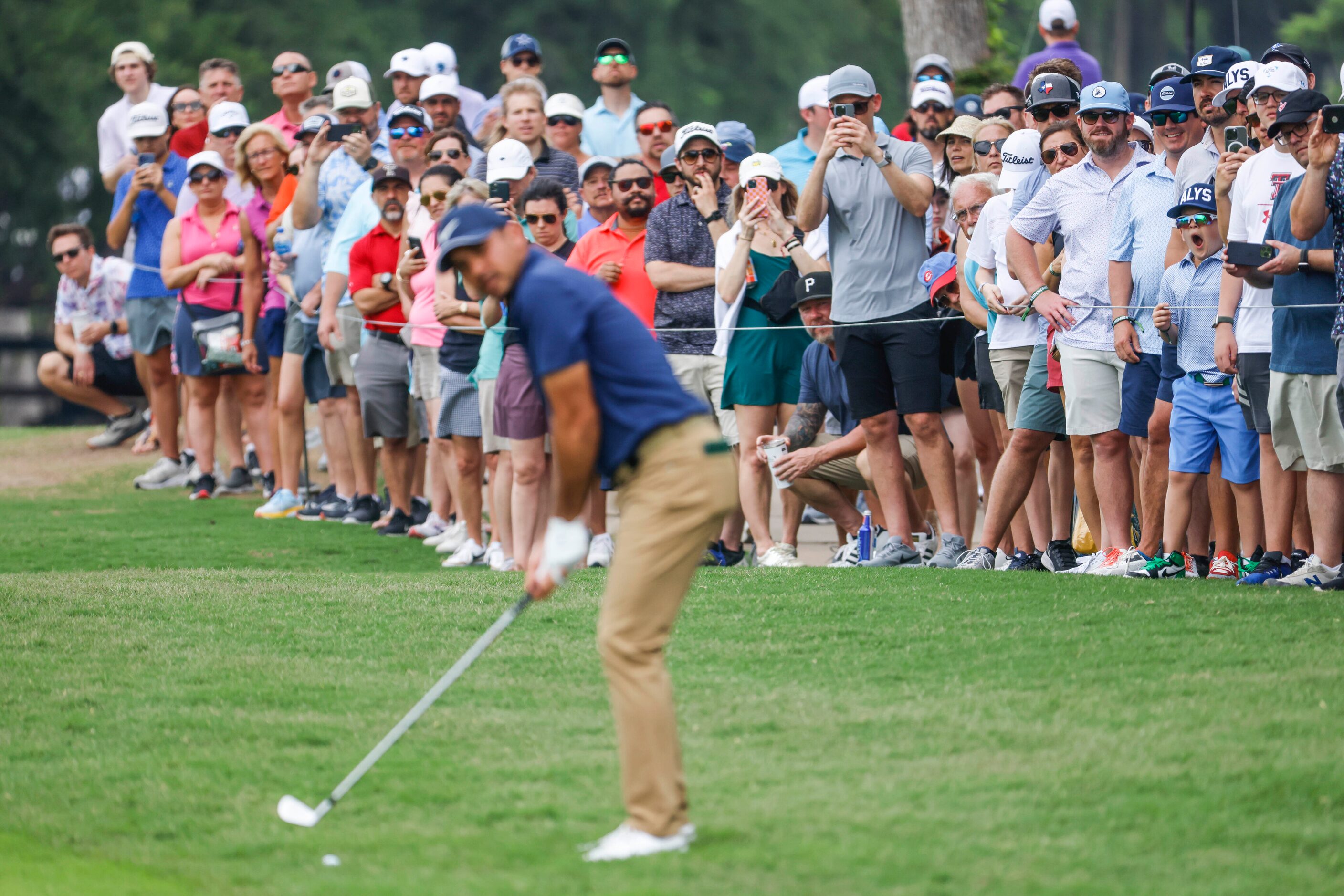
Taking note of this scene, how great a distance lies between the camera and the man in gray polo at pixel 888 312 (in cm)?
1031

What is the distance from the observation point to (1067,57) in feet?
43.4

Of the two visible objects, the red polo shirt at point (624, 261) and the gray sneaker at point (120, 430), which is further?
the gray sneaker at point (120, 430)

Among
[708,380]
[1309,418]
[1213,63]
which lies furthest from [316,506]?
[1309,418]

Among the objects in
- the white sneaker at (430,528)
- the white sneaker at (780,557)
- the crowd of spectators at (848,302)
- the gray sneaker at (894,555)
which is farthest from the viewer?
the white sneaker at (430,528)

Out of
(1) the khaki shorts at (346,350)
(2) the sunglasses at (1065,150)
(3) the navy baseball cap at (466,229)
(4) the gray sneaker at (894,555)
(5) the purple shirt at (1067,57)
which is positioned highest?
(5) the purple shirt at (1067,57)

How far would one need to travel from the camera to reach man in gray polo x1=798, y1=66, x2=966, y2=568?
33.8 feet

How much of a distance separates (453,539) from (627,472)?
685cm

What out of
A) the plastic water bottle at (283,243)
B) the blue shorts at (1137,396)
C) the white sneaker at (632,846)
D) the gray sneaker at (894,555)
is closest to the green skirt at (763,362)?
the gray sneaker at (894,555)

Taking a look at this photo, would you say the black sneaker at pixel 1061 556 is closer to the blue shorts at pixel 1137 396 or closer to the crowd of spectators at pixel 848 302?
the crowd of spectators at pixel 848 302

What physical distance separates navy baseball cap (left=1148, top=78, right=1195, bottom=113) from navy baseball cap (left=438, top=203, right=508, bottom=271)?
5.05 meters

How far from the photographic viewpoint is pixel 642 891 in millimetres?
4918

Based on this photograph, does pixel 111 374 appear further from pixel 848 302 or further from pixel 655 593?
pixel 655 593

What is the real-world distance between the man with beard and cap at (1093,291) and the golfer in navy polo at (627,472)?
14.9ft

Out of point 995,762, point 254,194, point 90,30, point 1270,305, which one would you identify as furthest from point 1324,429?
point 90,30
